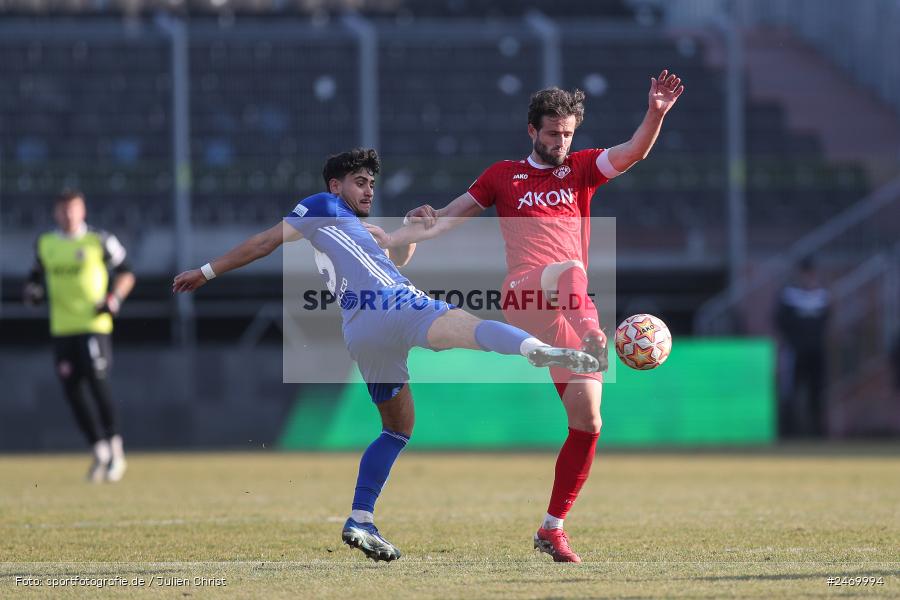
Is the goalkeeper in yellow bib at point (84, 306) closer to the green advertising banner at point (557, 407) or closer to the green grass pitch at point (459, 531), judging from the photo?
the green grass pitch at point (459, 531)

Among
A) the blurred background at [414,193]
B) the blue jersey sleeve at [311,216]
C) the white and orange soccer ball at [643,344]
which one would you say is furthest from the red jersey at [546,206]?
the blurred background at [414,193]

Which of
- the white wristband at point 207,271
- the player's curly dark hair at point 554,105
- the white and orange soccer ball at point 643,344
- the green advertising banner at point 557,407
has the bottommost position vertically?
the green advertising banner at point 557,407

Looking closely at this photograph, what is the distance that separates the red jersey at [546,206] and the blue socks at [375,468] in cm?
98

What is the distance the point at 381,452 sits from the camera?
678cm

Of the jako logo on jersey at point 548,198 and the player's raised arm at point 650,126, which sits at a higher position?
the player's raised arm at point 650,126

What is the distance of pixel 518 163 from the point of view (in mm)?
7105

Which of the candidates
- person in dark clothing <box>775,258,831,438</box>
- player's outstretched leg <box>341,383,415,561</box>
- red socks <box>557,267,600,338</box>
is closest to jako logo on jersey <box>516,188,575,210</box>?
red socks <box>557,267,600,338</box>

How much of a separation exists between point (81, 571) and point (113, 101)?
50.1 ft

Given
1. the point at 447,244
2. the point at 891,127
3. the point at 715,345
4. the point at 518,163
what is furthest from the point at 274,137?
the point at 518,163

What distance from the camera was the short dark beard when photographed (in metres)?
6.95

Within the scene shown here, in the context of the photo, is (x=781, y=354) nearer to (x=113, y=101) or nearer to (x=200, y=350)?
(x=200, y=350)

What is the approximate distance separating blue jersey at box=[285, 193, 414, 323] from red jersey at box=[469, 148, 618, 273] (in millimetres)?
604

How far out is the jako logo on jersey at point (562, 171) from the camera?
7000mm

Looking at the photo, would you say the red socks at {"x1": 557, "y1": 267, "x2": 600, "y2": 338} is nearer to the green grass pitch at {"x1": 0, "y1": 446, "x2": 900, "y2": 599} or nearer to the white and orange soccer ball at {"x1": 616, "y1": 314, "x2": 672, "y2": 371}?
the white and orange soccer ball at {"x1": 616, "y1": 314, "x2": 672, "y2": 371}
